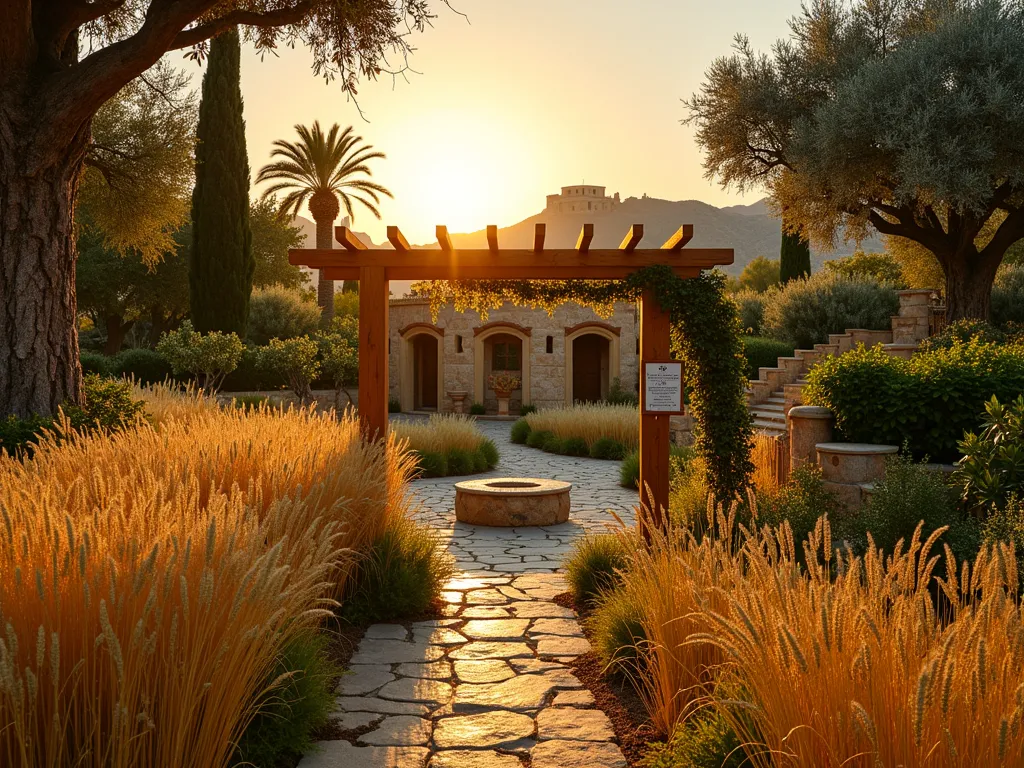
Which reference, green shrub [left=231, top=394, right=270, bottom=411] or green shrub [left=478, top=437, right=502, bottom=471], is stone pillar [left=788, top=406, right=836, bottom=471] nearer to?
green shrub [left=231, top=394, right=270, bottom=411]

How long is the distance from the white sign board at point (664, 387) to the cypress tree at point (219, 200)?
59.8 ft

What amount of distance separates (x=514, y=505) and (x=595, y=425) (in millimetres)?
6778

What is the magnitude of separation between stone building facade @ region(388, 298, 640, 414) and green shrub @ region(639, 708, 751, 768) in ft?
69.0

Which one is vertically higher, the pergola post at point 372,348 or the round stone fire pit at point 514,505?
the pergola post at point 372,348

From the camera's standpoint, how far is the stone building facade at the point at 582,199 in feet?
433

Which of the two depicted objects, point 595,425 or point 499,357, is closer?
point 595,425

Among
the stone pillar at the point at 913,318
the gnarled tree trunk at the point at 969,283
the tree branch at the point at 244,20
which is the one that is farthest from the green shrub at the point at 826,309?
the tree branch at the point at 244,20

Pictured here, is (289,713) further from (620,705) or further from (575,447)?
(575,447)

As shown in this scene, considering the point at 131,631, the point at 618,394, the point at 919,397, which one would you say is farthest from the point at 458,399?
the point at 131,631

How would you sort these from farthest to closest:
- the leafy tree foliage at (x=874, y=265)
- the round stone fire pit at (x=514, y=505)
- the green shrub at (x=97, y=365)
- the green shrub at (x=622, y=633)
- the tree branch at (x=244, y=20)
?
1. the leafy tree foliage at (x=874, y=265)
2. the green shrub at (x=97, y=365)
3. the round stone fire pit at (x=514, y=505)
4. the tree branch at (x=244, y=20)
5. the green shrub at (x=622, y=633)

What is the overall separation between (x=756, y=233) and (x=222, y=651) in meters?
146

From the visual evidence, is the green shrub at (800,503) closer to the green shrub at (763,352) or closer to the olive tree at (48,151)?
the olive tree at (48,151)

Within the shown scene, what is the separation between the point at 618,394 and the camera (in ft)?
77.6

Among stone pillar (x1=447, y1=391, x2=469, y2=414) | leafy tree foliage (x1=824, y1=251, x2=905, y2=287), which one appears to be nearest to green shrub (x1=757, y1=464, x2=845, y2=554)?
stone pillar (x1=447, y1=391, x2=469, y2=414)
